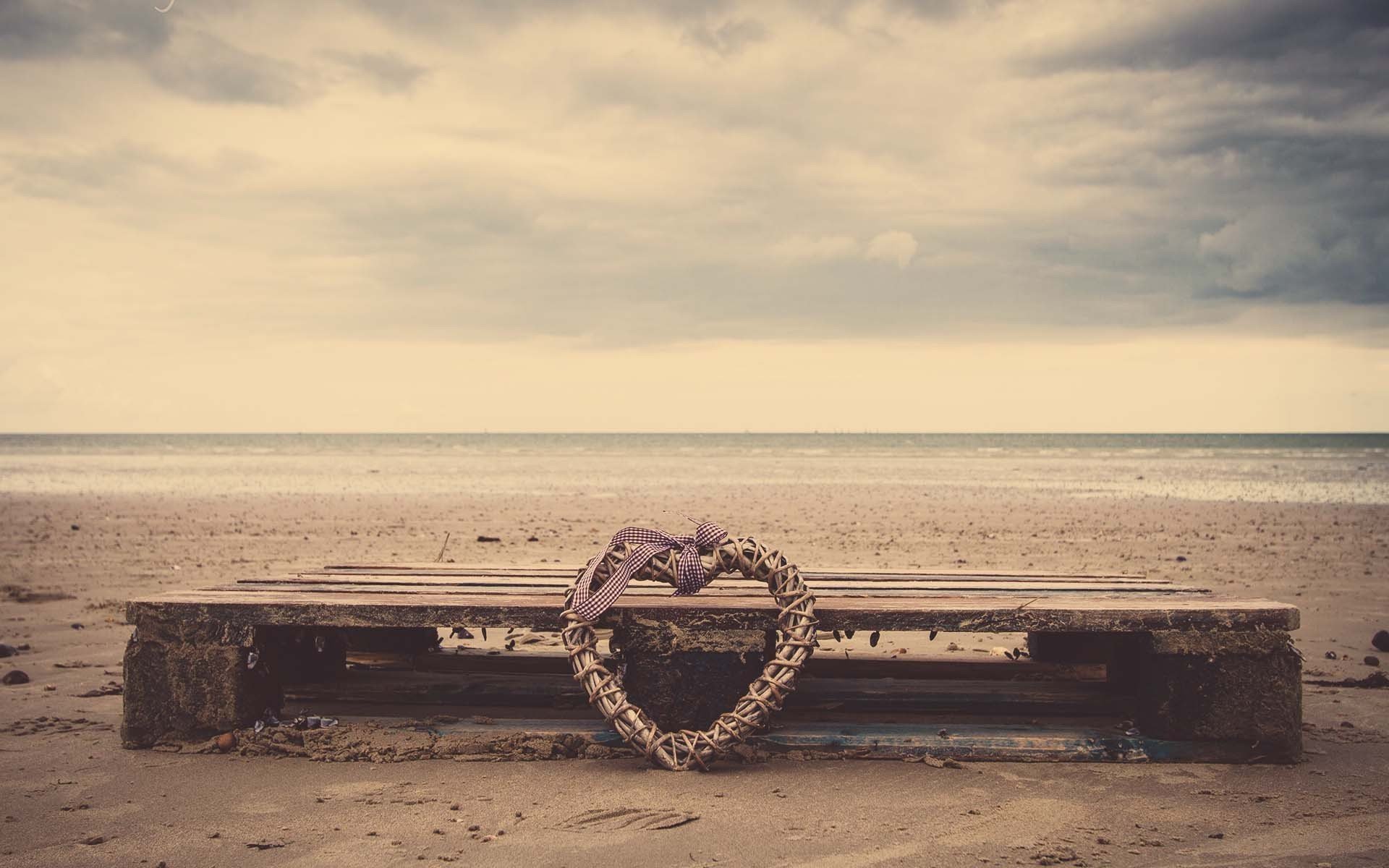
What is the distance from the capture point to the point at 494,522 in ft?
44.9

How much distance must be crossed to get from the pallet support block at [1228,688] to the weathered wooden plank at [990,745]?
2.2 inches

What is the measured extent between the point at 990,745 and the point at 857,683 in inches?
30.4

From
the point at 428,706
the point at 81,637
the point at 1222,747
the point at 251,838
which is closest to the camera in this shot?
the point at 251,838

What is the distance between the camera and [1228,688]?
3.46 meters

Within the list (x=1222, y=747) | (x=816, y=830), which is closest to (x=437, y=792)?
(x=816, y=830)

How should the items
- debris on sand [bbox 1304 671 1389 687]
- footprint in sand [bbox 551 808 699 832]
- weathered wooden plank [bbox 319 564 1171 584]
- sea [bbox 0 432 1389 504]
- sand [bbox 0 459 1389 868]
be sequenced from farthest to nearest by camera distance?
sea [bbox 0 432 1389 504]
debris on sand [bbox 1304 671 1389 687]
weathered wooden plank [bbox 319 564 1171 584]
footprint in sand [bbox 551 808 699 832]
sand [bbox 0 459 1389 868]

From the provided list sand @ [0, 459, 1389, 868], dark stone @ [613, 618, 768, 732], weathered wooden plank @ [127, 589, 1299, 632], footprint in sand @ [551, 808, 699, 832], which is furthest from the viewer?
dark stone @ [613, 618, 768, 732]

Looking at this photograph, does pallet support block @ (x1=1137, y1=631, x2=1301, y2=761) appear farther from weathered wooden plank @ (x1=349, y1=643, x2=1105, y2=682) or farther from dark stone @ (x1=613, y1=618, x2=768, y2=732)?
dark stone @ (x1=613, y1=618, x2=768, y2=732)

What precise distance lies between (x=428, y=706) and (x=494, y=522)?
32.2 feet

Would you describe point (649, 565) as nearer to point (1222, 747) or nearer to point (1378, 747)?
point (1222, 747)

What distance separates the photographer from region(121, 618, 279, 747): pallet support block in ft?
11.6

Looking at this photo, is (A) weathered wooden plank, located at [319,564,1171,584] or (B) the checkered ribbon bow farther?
(A) weathered wooden plank, located at [319,564,1171,584]

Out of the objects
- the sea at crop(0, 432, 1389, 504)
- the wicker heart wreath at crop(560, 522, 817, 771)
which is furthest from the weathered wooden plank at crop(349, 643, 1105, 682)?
the sea at crop(0, 432, 1389, 504)

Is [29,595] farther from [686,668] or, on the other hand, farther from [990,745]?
[990,745]
